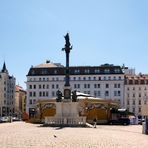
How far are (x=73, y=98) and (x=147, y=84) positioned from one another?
83.0 m

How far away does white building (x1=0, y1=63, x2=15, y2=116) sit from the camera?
498 feet

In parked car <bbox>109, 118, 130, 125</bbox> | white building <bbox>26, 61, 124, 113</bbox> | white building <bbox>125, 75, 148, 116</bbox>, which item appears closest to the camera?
parked car <bbox>109, 118, 130, 125</bbox>

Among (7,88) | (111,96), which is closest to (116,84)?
(111,96)

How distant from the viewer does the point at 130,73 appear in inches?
5851

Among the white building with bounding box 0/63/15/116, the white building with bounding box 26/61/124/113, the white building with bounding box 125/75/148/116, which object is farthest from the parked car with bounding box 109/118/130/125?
the white building with bounding box 0/63/15/116

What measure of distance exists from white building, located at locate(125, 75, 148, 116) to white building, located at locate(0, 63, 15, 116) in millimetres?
43944

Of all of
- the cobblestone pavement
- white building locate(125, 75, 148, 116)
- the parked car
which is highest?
white building locate(125, 75, 148, 116)

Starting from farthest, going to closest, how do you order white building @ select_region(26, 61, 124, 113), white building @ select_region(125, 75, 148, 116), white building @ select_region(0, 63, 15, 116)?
white building @ select_region(0, 63, 15, 116) < white building @ select_region(125, 75, 148, 116) < white building @ select_region(26, 61, 124, 113)

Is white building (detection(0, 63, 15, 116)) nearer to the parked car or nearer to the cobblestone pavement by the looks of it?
the parked car

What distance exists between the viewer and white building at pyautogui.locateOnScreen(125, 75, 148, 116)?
133125 mm

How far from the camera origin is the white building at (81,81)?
428ft

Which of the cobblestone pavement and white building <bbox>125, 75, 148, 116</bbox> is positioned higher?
white building <bbox>125, 75, 148, 116</bbox>

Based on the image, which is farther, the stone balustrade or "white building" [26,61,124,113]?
"white building" [26,61,124,113]

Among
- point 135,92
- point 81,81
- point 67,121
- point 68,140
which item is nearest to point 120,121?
point 67,121
